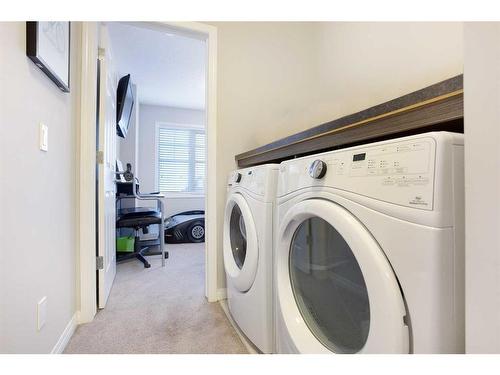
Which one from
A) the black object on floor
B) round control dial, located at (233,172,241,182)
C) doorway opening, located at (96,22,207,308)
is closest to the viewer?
round control dial, located at (233,172,241,182)

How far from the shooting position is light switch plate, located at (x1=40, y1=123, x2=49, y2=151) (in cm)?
96

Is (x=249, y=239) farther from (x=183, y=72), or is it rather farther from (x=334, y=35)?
(x=183, y=72)

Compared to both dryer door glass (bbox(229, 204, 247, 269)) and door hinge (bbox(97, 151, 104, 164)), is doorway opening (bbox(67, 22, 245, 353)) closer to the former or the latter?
door hinge (bbox(97, 151, 104, 164))

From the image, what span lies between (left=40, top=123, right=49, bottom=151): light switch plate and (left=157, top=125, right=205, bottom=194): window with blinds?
11.1 feet

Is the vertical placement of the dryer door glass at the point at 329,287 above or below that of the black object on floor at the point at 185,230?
above

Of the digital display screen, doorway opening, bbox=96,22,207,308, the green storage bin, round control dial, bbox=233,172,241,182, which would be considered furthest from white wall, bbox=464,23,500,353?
the green storage bin

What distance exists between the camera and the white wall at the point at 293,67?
1448 mm

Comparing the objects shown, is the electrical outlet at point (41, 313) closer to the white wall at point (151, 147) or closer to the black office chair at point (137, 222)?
the black office chair at point (137, 222)

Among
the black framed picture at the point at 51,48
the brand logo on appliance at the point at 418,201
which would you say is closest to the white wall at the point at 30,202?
the black framed picture at the point at 51,48

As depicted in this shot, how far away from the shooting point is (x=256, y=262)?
110 cm

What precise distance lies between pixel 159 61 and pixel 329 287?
3.03m

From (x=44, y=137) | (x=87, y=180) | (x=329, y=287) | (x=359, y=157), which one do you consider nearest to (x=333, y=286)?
(x=329, y=287)

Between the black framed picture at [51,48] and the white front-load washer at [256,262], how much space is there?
0.92 metres
